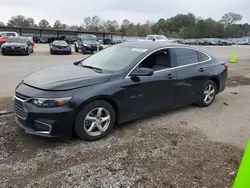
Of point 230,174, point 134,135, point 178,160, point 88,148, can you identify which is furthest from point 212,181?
point 88,148

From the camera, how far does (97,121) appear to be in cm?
377

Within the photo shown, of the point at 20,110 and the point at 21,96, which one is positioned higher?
the point at 21,96

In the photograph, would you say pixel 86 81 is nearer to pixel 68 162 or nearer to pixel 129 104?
pixel 129 104

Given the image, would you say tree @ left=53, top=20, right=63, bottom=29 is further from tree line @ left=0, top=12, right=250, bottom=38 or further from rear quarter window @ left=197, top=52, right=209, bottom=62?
rear quarter window @ left=197, top=52, right=209, bottom=62

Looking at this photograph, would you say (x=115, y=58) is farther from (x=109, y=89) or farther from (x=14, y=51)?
(x=14, y=51)

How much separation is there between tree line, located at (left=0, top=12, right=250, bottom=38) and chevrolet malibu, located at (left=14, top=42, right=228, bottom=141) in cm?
8422

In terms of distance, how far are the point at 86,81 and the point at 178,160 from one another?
5.84 feet

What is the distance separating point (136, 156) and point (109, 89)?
112 centimetres

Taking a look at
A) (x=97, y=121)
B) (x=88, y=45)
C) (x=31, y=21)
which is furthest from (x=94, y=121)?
(x=31, y=21)

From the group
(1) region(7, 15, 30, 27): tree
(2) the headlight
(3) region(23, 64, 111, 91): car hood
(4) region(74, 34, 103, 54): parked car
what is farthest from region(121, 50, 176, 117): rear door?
(1) region(7, 15, 30, 27): tree

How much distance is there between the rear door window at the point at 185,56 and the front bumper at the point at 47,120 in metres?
2.61

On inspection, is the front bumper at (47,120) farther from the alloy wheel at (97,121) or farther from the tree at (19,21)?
the tree at (19,21)

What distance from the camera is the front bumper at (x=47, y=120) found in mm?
3320

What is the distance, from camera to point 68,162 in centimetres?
319
